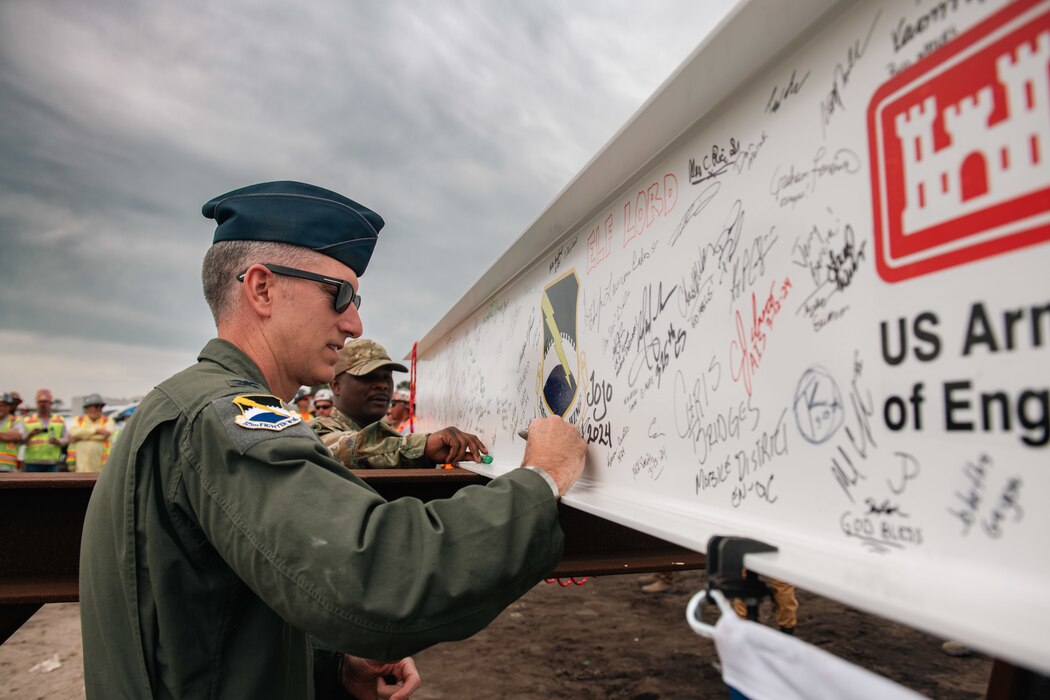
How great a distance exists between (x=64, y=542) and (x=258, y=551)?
5.44 feet

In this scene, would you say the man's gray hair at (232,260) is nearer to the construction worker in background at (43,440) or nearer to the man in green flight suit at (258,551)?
the man in green flight suit at (258,551)

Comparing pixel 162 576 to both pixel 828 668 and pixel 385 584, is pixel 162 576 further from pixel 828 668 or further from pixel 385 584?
pixel 828 668

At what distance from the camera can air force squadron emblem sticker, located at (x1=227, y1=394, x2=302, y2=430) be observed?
1.26m

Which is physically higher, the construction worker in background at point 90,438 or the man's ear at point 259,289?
the man's ear at point 259,289

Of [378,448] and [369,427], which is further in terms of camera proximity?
[369,427]

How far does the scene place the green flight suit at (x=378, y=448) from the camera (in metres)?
3.06

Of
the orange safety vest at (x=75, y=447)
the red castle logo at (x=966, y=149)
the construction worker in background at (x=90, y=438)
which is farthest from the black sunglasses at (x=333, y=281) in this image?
the orange safety vest at (x=75, y=447)

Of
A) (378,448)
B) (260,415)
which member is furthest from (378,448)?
(260,415)

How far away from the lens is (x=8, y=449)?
9.73 metres

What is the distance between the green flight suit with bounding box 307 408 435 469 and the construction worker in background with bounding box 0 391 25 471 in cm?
881

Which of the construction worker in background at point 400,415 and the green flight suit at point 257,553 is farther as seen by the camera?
the construction worker in background at point 400,415

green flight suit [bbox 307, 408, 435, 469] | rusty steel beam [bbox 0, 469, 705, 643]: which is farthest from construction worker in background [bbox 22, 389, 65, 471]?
rusty steel beam [bbox 0, 469, 705, 643]

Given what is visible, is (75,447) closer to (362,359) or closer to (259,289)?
(362,359)

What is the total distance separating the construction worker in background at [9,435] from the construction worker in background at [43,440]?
110 millimetres
